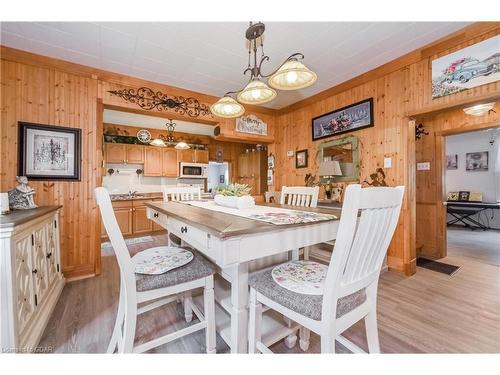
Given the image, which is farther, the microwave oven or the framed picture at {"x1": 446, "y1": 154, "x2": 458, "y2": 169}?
the framed picture at {"x1": 446, "y1": 154, "x2": 458, "y2": 169}

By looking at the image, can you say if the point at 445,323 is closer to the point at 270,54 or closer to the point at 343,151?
the point at 343,151

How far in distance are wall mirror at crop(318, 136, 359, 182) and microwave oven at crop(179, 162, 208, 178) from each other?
3234 millimetres

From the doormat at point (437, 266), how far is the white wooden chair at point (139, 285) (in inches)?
117

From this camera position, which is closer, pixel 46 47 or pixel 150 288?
pixel 150 288

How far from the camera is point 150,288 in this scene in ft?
3.66

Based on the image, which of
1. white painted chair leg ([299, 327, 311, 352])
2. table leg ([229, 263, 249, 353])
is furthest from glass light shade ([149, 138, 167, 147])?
white painted chair leg ([299, 327, 311, 352])

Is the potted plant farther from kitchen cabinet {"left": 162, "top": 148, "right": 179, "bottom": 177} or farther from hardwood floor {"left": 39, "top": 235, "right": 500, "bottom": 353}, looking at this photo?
kitchen cabinet {"left": 162, "top": 148, "right": 179, "bottom": 177}

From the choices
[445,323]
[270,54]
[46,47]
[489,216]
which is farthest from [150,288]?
[489,216]

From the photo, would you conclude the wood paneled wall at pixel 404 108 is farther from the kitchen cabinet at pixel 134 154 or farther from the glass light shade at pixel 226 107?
the kitchen cabinet at pixel 134 154

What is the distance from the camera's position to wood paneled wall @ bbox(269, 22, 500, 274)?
2117 millimetres

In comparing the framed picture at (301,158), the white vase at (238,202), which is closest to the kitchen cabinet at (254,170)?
the framed picture at (301,158)

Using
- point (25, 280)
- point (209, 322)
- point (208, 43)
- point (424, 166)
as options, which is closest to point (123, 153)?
point (208, 43)

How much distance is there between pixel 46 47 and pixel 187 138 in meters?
3.36
